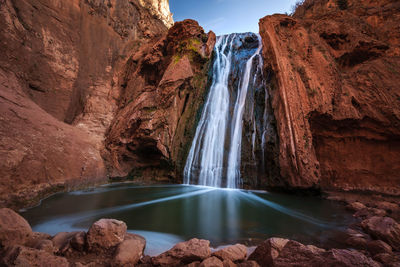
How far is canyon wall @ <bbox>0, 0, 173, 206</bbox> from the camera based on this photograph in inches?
220

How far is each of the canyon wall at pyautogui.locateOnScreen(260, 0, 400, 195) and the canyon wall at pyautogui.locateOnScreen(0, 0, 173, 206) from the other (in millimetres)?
8764

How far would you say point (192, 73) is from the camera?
11.9 meters

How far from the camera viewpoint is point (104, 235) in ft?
8.34

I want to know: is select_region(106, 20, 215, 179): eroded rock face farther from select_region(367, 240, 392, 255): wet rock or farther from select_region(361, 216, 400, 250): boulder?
select_region(367, 240, 392, 255): wet rock

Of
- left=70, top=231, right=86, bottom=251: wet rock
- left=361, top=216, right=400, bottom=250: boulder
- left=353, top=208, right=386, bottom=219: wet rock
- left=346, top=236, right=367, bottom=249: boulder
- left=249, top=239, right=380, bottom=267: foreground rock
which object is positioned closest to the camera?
left=249, top=239, right=380, bottom=267: foreground rock

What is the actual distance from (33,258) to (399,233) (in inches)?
194

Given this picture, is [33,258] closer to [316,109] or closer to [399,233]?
[399,233]

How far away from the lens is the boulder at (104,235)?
2.45 m

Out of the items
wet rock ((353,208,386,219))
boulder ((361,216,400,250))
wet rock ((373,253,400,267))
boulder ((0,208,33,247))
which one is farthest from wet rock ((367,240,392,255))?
boulder ((0,208,33,247))

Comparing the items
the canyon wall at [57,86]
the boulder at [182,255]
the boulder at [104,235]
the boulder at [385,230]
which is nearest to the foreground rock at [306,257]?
the boulder at [182,255]

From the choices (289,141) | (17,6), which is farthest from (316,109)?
(17,6)

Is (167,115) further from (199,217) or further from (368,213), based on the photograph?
(368,213)

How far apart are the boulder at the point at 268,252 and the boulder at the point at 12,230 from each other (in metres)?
2.98

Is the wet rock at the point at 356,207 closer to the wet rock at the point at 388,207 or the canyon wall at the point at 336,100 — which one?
the wet rock at the point at 388,207
